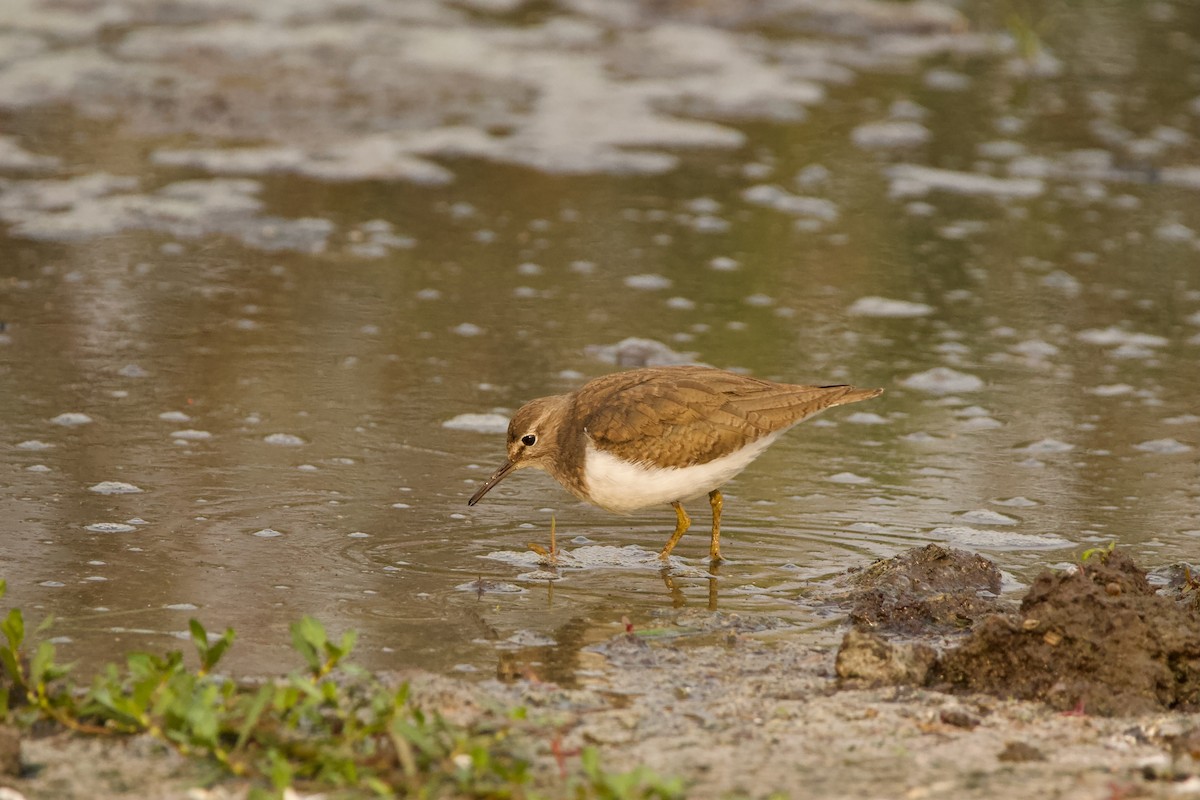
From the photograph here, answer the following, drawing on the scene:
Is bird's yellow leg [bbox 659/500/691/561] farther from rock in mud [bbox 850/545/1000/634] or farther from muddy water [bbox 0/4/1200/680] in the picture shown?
rock in mud [bbox 850/545/1000/634]

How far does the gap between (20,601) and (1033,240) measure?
6350mm

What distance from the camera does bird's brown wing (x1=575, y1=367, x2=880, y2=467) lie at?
5.47 m

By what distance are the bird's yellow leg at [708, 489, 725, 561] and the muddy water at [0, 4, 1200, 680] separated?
7cm

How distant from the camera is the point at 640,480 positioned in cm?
541

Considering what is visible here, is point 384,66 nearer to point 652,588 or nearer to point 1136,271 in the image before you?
point 1136,271

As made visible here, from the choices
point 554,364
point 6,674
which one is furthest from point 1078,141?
point 6,674

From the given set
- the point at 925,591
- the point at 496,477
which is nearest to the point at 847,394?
the point at 925,591

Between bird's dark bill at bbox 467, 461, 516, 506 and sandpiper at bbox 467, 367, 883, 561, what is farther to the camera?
bird's dark bill at bbox 467, 461, 516, 506

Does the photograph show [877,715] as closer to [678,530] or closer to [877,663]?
[877,663]

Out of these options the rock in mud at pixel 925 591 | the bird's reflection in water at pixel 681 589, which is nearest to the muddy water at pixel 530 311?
the bird's reflection in water at pixel 681 589

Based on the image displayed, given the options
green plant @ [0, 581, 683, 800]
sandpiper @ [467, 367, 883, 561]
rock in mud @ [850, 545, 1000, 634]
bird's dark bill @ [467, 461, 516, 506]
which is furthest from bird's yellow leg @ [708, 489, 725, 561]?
green plant @ [0, 581, 683, 800]

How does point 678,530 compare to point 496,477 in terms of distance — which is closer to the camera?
A: point 678,530

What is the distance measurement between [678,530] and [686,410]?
1.34 feet

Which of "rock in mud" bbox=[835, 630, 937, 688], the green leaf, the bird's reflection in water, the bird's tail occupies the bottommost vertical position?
the bird's reflection in water
